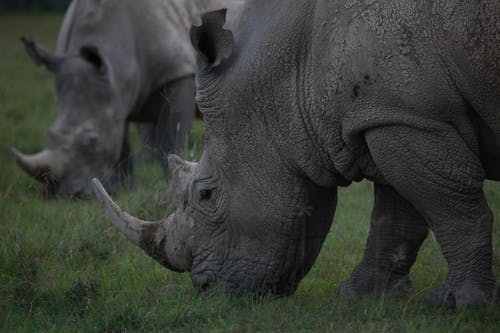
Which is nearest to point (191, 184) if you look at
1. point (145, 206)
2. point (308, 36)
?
point (308, 36)

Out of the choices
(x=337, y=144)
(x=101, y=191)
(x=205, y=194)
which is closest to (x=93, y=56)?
(x=101, y=191)

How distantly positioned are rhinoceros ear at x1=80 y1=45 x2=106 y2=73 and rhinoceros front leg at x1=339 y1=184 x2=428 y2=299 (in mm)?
4241

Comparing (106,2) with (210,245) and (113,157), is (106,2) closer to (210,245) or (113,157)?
(113,157)

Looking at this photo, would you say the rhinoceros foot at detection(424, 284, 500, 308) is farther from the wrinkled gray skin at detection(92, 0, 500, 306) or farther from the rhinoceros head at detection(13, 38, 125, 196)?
the rhinoceros head at detection(13, 38, 125, 196)

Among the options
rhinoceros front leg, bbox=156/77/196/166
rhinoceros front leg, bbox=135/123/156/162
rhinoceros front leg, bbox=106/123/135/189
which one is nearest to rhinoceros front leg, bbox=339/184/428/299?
rhinoceros front leg, bbox=106/123/135/189

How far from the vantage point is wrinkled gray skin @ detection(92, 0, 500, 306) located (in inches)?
168

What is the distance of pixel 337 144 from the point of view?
464 centimetres

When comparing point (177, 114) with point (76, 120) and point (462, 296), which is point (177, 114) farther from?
point (462, 296)

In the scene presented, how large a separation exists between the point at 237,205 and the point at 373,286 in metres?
0.94

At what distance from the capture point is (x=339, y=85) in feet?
14.7

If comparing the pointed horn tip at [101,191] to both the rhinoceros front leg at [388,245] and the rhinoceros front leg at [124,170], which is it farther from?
the rhinoceros front leg at [124,170]

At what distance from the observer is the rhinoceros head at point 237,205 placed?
4.86m

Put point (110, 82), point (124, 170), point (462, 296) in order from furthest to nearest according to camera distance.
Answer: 1. point (124, 170)
2. point (110, 82)
3. point (462, 296)

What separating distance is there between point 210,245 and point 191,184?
1.16 ft
